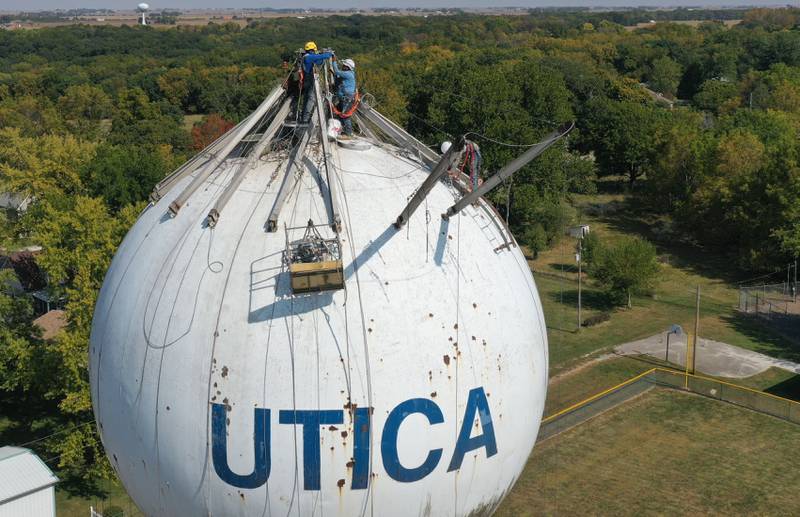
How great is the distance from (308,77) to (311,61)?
1.01 ft

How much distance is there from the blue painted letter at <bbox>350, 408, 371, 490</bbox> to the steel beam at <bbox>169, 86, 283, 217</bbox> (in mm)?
5086

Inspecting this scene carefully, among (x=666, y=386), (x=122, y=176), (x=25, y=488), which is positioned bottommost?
(x=666, y=386)

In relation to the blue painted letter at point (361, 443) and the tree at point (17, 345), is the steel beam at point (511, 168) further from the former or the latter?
the tree at point (17, 345)

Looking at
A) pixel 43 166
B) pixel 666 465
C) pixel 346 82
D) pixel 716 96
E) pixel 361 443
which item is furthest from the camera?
pixel 716 96

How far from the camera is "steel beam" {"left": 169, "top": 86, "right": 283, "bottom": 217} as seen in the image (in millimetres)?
16125

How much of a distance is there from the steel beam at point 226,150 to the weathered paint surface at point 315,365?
0.26m

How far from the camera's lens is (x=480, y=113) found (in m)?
67.0

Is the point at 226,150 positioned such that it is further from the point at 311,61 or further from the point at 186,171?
the point at 311,61

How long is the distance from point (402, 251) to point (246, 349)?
9.78 ft

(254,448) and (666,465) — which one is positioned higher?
(254,448)

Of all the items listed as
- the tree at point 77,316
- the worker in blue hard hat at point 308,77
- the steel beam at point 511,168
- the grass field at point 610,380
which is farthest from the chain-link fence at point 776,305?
the worker in blue hard hat at point 308,77

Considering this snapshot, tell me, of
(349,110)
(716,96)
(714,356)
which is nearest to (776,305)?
(714,356)

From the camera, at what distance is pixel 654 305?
50844 millimetres

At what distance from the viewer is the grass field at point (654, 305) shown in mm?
44688
